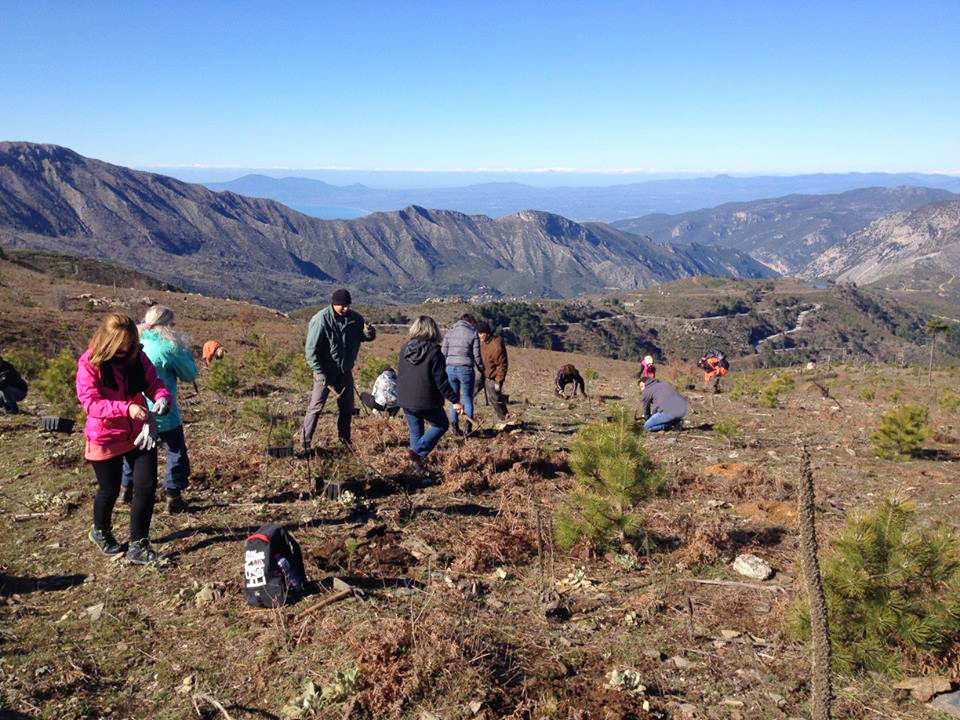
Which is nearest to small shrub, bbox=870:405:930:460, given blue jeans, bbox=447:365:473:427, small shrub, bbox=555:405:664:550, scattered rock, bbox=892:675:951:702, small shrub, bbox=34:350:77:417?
small shrub, bbox=555:405:664:550

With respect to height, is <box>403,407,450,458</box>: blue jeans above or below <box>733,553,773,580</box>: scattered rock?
above

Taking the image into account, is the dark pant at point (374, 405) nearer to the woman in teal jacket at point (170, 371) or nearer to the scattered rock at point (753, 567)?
the woman in teal jacket at point (170, 371)

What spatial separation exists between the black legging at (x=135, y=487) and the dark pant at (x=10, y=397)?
21.9 feet

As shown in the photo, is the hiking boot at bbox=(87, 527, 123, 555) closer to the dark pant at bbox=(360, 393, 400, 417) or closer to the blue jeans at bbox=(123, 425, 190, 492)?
the blue jeans at bbox=(123, 425, 190, 492)

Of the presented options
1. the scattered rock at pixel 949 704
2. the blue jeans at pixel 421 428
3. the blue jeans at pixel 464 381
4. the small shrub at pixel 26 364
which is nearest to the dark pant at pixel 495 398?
the blue jeans at pixel 464 381

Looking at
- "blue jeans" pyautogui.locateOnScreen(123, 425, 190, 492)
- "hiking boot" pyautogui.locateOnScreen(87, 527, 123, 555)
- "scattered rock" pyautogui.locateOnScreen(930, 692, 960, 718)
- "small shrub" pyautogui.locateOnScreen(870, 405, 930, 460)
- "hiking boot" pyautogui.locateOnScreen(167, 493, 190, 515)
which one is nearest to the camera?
"scattered rock" pyautogui.locateOnScreen(930, 692, 960, 718)

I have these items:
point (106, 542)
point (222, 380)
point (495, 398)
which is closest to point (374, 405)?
point (495, 398)

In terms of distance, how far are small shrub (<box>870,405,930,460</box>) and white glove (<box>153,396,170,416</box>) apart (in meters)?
9.92

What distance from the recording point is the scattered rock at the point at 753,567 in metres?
5.20

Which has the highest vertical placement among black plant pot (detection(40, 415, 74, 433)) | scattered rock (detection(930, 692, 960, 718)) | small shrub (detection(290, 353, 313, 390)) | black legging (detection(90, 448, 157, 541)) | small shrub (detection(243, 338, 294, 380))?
black legging (detection(90, 448, 157, 541))

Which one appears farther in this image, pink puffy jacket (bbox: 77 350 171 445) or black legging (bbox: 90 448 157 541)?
black legging (bbox: 90 448 157 541)

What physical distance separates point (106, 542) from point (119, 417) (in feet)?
3.83

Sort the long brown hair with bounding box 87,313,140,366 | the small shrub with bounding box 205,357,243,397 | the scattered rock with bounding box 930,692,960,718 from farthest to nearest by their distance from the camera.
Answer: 1. the small shrub with bounding box 205,357,243,397
2. the long brown hair with bounding box 87,313,140,366
3. the scattered rock with bounding box 930,692,960,718

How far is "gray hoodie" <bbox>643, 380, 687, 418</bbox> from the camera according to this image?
10.1 metres
